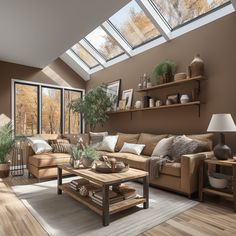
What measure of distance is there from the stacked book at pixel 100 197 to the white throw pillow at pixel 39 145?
2142 millimetres

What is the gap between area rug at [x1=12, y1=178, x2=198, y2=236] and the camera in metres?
2.17

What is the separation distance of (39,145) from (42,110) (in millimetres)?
1845

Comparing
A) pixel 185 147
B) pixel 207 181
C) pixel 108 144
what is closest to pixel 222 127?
pixel 185 147

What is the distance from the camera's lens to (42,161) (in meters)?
3.98

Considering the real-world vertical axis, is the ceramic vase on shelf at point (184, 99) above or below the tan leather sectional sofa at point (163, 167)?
above

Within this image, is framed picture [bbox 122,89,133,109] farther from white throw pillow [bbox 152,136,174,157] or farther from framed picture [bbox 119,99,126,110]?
white throw pillow [bbox 152,136,174,157]

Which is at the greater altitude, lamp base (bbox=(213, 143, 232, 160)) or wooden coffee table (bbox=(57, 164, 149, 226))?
lamp base (bbox=(213, 143, 232, 160))

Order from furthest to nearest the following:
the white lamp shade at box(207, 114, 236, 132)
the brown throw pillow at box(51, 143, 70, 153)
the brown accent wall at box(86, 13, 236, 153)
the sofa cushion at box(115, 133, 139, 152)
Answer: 1. the sofa cushion at box(115, 133, 139, 152)
2. the brown throw pillow at box(51, 143, 70, 153)
3. the brown accent wall at box(86, 13, 236, 153)
4. the white lamp shade at box(207, 114, 236, 132)

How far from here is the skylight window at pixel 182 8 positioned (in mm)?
3754

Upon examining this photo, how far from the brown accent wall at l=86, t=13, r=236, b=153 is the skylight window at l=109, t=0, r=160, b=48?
0.35 metres

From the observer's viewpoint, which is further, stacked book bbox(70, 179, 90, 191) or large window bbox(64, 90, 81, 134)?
large window bbox(64, 90, 81, 134)

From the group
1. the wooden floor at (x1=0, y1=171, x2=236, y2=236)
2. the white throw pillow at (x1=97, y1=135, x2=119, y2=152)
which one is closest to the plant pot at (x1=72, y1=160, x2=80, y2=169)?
the wooden floor at (x1=0, y1=171, x2=236, y2=236)

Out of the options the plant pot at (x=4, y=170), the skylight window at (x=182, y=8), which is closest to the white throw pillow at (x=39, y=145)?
the plant pot at (x=4, y=170)

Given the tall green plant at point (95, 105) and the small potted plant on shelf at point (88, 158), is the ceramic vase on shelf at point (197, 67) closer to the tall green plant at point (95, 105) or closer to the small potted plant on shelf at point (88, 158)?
the small potted plant on shelf at point (88, 158)
